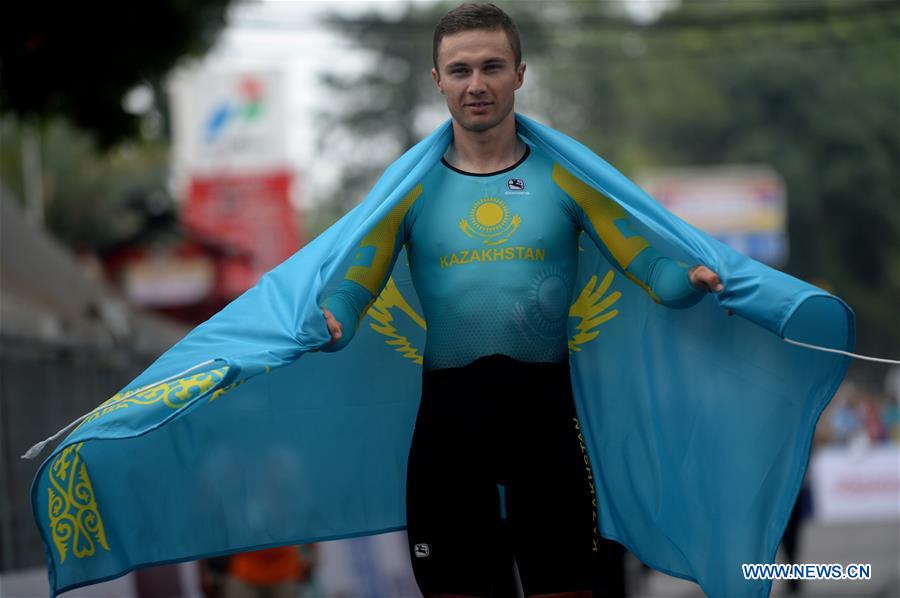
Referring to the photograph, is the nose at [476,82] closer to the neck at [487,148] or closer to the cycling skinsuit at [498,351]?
the neck at [487,148]

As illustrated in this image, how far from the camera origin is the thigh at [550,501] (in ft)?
16.2

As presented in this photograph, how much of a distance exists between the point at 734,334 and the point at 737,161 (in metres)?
65.2

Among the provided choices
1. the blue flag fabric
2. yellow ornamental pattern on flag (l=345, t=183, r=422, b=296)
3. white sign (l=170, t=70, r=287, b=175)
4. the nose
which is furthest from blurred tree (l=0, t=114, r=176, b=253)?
the nose

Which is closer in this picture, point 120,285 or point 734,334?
point 734,334

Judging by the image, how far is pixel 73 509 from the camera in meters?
5.32

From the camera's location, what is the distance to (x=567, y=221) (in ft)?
17.3

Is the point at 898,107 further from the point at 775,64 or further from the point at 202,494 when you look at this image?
the point at 202,494

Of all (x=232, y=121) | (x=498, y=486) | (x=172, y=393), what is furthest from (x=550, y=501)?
(x=232, y=121)

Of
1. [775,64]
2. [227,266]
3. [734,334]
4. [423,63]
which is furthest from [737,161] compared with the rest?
[734,334]

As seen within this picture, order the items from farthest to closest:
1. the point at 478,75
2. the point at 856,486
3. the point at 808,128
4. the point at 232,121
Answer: the point at 808,128 → the point at 232,121 → the point at 856,486 → the point at 478,75

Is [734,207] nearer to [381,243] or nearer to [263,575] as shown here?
[263,575]

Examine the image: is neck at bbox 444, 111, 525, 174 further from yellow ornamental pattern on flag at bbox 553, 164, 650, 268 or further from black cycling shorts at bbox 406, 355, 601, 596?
black cycling shorts at bbox 406, 355, 601, 596

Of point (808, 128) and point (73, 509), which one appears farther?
point (808, 128)

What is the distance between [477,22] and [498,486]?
145 cm
